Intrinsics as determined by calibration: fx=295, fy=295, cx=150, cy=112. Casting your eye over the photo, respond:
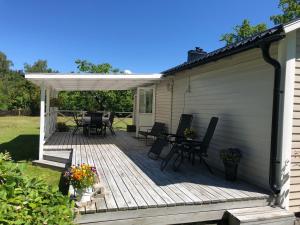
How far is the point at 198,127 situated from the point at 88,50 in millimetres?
32715

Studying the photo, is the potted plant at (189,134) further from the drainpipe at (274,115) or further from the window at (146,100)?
the window at (146,100)

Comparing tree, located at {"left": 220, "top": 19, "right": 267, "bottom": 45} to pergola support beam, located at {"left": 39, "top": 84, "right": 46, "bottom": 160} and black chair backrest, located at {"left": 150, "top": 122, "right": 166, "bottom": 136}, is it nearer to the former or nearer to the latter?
black chair backrest, located at {"left": 150, "top": 122, "right": 166, "bottom": 136}

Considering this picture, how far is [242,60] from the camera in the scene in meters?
5.49

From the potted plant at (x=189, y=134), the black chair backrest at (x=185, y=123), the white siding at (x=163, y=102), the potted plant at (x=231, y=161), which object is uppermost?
the white siding at (x=163, y=102)

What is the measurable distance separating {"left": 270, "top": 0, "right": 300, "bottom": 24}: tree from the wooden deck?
1964cm

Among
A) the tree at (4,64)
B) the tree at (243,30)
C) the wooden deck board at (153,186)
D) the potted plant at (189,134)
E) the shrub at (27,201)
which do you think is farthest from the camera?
the tree at (4,64)

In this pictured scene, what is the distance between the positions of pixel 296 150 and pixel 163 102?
20.8 ft

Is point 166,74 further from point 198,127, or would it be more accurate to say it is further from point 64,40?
point 64,40

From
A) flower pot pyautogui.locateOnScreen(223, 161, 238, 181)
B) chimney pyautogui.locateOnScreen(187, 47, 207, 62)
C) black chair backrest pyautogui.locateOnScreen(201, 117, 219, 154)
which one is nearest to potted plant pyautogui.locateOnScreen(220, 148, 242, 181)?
flower pot pyautogui.locateOnScreen(223, 161, 238, 181)

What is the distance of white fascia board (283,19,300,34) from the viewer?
398 centimetres

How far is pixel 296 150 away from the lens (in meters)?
4.40

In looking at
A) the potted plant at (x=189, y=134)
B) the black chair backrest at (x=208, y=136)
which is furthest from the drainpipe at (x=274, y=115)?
the potted plant at (x=189, y=134)

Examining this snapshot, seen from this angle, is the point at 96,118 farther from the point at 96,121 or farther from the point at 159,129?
the point at 159,129

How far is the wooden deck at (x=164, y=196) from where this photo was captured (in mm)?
3750
